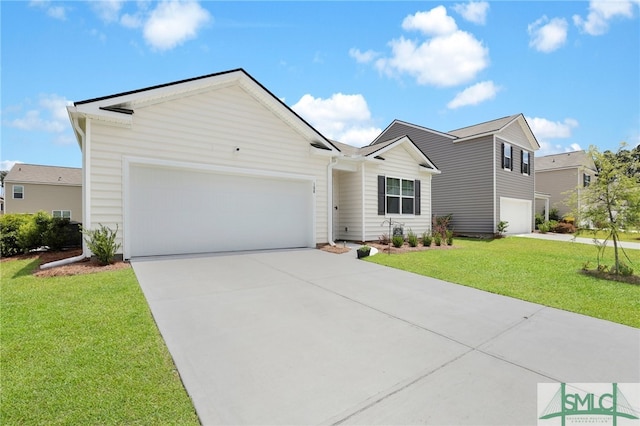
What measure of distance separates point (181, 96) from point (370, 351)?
8304mm

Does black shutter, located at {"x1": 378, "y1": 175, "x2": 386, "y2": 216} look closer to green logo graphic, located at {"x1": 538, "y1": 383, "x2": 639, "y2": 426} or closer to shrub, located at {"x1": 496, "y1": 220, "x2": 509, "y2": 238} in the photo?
shrub, located at {"x1": 496, "y1": 220, "x2": 509, "y2": 238}

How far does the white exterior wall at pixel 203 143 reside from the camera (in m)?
7.17

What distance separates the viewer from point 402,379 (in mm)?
2627

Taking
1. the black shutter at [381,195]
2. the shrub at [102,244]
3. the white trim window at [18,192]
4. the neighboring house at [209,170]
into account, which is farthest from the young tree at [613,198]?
the white trim window at [18,192]

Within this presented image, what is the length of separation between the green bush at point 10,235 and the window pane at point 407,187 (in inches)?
546

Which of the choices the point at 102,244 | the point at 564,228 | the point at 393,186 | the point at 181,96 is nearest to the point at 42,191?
the point at 181,96

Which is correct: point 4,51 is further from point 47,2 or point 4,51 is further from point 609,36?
point 609,36

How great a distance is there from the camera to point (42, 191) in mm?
24938

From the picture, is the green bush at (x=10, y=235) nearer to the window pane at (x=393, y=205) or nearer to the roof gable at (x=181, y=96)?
the roof gable at (x=181, y=96)

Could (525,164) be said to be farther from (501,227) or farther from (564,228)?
(501,227)

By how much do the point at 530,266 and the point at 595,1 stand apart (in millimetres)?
7665

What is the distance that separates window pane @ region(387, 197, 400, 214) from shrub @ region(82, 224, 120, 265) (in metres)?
10.00

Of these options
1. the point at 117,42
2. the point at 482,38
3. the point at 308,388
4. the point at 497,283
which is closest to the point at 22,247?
the point at 117,42

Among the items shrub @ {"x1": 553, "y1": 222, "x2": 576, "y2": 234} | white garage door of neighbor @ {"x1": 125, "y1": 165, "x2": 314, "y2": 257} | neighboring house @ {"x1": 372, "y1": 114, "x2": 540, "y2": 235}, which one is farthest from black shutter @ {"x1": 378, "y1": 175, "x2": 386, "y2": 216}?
shrub @ {"x1": 553, "y1": 222, "x2": 576, "y2": 234}
